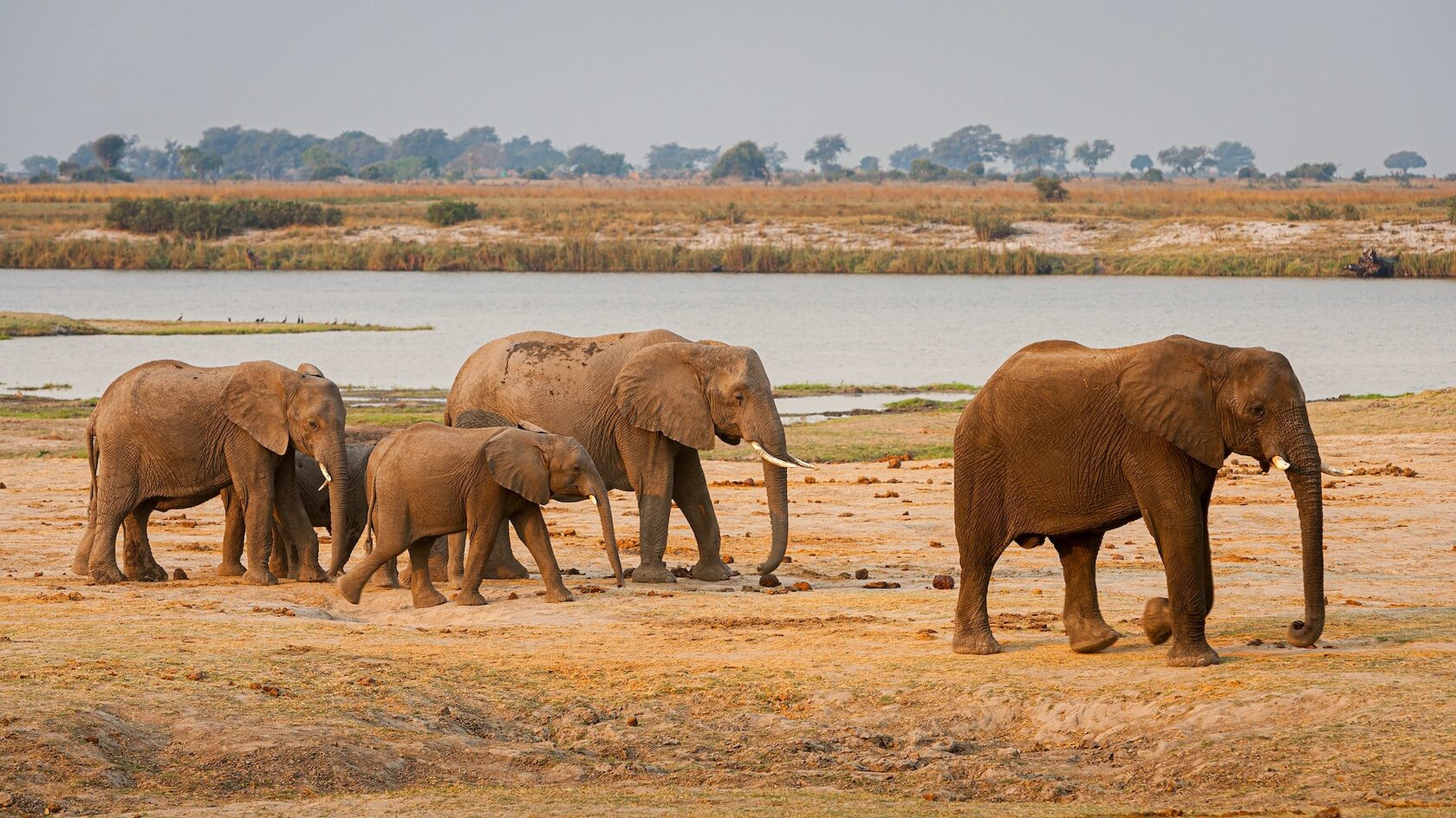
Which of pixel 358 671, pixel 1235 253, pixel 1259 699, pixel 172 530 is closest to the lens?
pixel 1259 699

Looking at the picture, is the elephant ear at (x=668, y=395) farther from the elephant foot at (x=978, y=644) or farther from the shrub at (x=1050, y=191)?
the shrub at (x=1050, y=191)

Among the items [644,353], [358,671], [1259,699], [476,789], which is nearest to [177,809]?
[476,789]

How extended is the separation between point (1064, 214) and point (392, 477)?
65.0 meters

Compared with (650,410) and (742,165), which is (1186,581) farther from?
(742,165)

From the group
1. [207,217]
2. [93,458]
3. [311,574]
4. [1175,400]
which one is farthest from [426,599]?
[207,217]

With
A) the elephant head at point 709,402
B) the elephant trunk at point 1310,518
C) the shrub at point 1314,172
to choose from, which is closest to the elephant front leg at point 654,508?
the elephant head at point 709,402

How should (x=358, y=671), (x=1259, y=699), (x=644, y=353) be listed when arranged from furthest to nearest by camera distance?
1. (x=644, y=353)
2. (x=358, y=671)
3. (x=1259, y=699)

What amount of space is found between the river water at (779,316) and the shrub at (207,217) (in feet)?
20.6

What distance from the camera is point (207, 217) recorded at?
75750 millimetres

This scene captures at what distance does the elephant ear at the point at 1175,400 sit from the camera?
9578 millimetres

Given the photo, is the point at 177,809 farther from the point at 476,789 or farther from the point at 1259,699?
the point at 1259,699

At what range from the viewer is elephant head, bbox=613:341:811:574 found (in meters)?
→ 14.1

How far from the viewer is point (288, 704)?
9273 millimetres

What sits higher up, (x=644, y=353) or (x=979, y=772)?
(x=644, y=353)
